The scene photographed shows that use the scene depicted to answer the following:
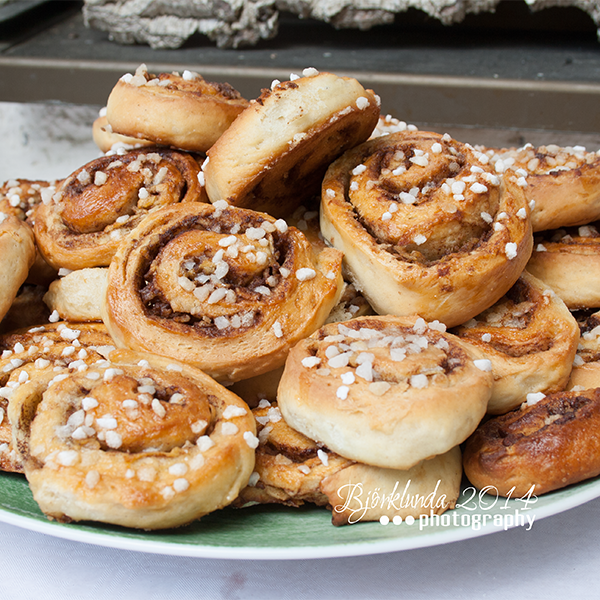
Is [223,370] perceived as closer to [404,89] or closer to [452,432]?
[452,432]

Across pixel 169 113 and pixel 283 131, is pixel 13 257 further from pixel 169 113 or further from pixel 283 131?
pixel 283 131

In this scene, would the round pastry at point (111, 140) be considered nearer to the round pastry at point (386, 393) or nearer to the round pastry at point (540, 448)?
the round pastry at point (386, 393)

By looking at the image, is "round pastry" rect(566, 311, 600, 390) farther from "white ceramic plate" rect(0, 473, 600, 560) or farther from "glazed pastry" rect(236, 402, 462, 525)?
"glazed pastry" rect(236, 402, 462, 525)

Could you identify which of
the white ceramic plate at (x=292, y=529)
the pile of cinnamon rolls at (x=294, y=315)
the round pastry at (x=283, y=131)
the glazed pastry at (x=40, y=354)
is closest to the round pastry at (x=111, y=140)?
the pile of cinnamon rolls at (x=294, y=315)

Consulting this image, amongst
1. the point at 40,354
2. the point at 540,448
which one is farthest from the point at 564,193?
the point at 40,354

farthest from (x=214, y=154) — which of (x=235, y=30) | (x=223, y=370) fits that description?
(x=235, y=30)
